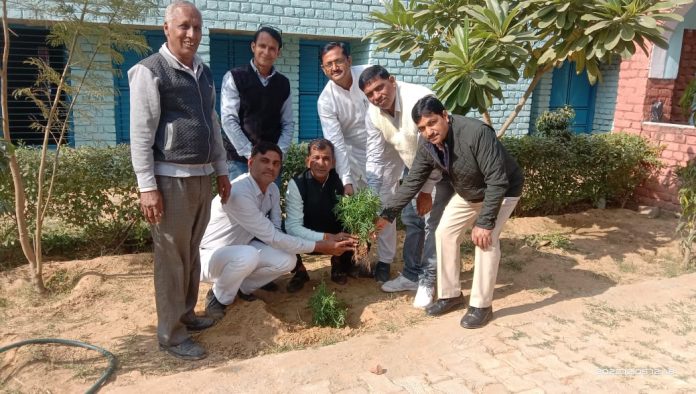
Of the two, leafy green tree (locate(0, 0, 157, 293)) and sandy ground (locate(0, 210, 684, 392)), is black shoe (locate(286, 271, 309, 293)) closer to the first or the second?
sandy ground (locate(0, 210, 684, 392))

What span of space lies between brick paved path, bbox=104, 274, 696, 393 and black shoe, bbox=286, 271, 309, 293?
3.61 feet

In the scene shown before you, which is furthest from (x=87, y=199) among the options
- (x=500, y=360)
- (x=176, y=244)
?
(x=500, y=360)

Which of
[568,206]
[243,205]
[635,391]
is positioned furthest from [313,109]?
[635,391]

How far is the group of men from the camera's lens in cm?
300

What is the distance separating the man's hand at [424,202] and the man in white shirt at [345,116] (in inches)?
13.3

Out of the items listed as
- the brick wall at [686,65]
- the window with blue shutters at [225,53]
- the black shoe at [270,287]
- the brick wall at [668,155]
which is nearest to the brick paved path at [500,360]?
the black shoe at [270,287]

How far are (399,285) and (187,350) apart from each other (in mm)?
1812

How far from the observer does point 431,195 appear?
13.7 feet

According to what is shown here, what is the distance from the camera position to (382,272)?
461cm

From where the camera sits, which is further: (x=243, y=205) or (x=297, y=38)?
(x=297, y=38)

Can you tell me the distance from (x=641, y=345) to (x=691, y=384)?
0.49 meters

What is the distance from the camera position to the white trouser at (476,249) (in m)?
3.68

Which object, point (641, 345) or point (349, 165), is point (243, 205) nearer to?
point (349, 165)

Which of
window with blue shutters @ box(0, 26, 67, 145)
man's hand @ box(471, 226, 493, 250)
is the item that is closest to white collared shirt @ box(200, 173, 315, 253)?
man's hand @ box(471, 226, 493, 250)
